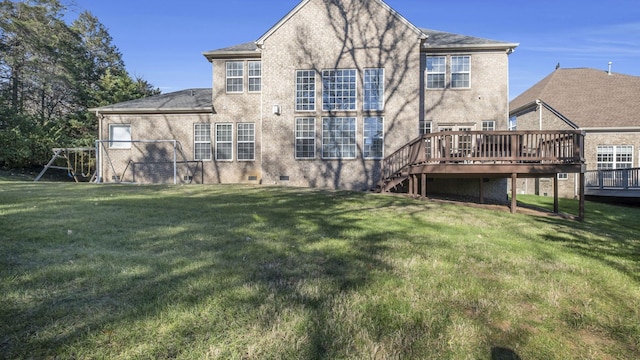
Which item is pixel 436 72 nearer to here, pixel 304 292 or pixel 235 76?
pixel 235 76

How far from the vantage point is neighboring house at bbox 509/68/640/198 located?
1962 centimetres

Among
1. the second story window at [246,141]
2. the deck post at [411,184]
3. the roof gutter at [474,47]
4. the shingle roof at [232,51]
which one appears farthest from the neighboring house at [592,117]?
the shingle roof at [232,51]

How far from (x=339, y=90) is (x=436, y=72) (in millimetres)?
4726

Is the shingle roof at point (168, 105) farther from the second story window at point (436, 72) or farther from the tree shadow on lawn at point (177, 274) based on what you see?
the tree shadow on lawn at point (177, 274)

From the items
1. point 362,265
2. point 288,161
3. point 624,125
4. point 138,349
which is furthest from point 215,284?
point 624,125

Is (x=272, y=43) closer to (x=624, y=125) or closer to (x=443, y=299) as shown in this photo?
(x=443, y=299)

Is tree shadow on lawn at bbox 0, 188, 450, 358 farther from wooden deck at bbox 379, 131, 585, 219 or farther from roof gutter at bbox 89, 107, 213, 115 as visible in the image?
roof gutter at bbox 89, 107, 213, 115

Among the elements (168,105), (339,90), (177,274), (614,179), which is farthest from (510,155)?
(168,105)

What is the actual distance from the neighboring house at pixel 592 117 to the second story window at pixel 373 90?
37.2 ft

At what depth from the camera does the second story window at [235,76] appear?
17156 mm

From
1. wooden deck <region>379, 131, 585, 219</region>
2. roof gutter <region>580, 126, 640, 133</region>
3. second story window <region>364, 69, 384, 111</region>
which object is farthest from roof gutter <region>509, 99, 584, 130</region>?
→ second story window <region>364, 69, 384, 111</region>

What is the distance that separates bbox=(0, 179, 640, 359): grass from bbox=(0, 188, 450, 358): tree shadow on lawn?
0.7 inches

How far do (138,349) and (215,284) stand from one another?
111 cm

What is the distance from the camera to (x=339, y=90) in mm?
15867
